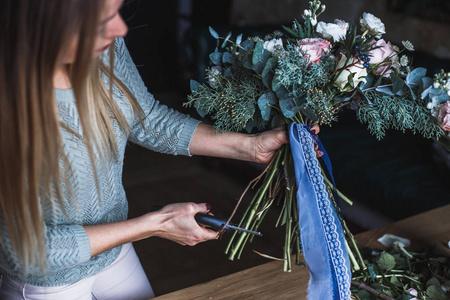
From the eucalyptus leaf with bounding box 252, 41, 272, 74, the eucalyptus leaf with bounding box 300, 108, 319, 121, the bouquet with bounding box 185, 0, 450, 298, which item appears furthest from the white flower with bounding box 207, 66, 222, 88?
the eucalyptus leaf with bounding box 300, 108, 319, 121

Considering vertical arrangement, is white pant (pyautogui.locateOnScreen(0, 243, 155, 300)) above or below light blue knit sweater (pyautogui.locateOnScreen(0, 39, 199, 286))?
below

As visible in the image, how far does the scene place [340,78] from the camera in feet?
3.23

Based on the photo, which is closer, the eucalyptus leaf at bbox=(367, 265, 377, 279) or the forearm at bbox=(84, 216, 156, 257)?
the forearm at bbox=(84, 216, 156, 257)

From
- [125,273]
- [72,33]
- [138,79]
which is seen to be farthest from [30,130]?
[125,273]

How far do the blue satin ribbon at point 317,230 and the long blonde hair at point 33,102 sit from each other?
43 centimetres

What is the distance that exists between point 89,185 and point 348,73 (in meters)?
0.60

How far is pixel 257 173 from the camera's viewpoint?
3104 mm

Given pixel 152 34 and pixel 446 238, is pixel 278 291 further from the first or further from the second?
pixel 152 34

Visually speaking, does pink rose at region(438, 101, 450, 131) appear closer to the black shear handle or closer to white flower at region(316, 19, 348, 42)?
white flower at region(316, 19, 348, 42)

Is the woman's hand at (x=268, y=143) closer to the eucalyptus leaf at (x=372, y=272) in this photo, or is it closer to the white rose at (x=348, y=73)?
the white rose at (x=348, y=73)

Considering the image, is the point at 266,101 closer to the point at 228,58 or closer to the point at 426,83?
the point at 228,58

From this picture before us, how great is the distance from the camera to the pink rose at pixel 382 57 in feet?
3.22

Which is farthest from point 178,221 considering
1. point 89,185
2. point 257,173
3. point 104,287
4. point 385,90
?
point 257,173

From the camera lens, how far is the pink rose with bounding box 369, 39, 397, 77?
98cm
